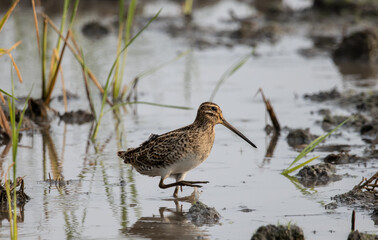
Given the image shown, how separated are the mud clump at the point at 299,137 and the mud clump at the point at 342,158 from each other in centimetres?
85

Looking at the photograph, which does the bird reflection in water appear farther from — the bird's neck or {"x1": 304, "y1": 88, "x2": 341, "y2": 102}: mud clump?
{"x1": 304, "y1": 88, "x2": 341, "y2": 102}: mud clump

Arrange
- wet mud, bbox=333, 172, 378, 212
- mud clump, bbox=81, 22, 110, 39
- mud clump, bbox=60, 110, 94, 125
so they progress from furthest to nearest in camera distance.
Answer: mud clump, bbox=81, 22, 110, 39 < mud clump, bbox=60, 110, 94, 125 < wet mud, bbox=333, 172, 378, 212

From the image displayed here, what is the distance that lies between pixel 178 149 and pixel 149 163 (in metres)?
0.34

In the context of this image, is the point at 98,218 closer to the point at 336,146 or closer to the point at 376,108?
the point at 336,146

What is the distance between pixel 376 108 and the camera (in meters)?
10.0

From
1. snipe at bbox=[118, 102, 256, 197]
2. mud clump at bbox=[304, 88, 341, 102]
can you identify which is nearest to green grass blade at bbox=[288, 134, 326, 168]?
snipe at bbox=[118, 102, 256, 197]

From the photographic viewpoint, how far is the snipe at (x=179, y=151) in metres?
6.56

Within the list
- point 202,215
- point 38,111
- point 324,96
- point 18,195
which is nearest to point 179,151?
point 202,215

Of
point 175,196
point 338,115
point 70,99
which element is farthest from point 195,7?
point 175,196

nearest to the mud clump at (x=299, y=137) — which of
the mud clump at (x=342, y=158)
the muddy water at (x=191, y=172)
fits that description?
the muddy water at (x=191, y=172)

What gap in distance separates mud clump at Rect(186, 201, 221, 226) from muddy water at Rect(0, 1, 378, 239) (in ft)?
0.29

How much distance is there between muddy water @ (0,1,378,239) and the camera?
5.73 metres

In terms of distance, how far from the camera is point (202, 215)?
5.86 meters

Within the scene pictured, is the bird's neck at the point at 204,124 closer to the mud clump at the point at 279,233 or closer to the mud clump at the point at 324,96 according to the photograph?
the mud clump at the point at 279,233
